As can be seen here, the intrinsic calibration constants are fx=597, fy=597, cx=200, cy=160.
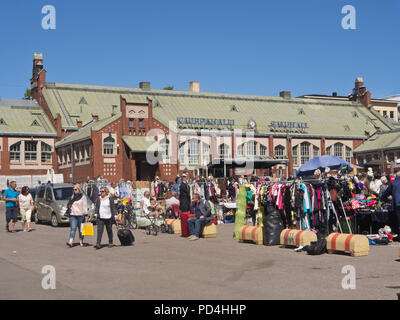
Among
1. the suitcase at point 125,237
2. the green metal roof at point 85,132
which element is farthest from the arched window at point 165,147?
the suitcase at point 125,237

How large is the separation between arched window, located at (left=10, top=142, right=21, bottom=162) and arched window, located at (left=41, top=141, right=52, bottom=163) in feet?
7.88

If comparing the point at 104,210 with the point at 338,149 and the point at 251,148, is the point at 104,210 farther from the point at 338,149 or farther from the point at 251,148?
the point at 338,149

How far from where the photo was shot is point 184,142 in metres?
59.8

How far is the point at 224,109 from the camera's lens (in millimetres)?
68688

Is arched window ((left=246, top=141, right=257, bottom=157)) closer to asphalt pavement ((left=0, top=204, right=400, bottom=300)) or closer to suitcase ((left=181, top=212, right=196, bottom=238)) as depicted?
suitcase ((left=181, top=212, right=196, bottom=238))

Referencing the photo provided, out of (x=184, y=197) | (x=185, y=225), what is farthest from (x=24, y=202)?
(x=185, y=225)

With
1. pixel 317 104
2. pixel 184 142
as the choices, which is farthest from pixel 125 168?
pixel 317 104

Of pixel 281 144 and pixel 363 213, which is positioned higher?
pixel 281 144

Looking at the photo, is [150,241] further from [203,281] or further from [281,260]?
[203,281]

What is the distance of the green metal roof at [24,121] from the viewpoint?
60469mm

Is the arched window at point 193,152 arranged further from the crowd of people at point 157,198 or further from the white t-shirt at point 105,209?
the white t-shirt at point 105,209

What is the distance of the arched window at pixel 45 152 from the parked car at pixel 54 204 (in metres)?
34.2

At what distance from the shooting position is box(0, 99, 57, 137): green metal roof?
60.5m

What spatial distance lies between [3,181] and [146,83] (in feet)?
70.1
